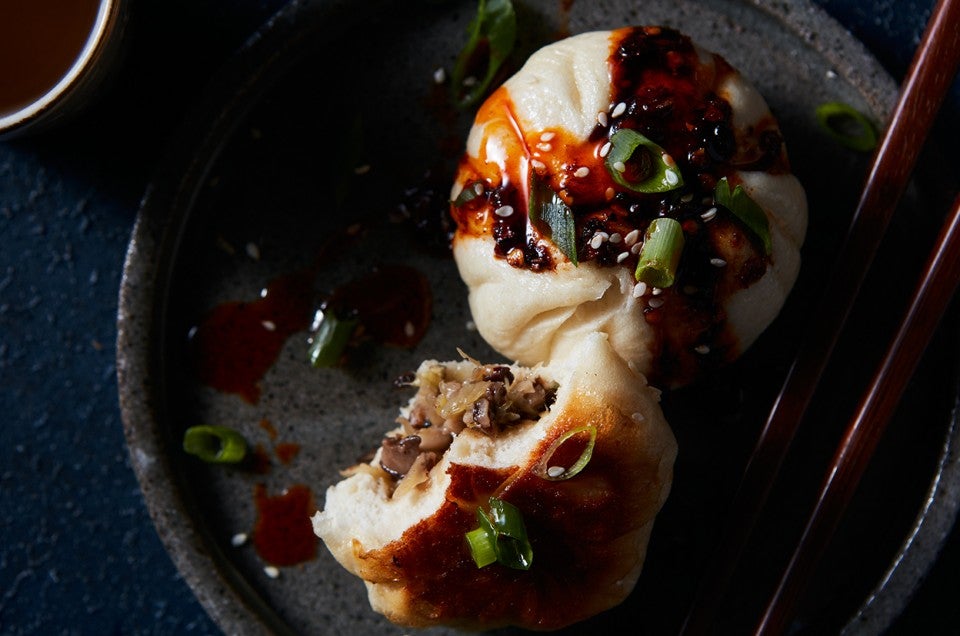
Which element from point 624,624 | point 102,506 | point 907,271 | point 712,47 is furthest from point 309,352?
point 907,271

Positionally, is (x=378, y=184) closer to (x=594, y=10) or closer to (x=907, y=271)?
(x=594, y=10)

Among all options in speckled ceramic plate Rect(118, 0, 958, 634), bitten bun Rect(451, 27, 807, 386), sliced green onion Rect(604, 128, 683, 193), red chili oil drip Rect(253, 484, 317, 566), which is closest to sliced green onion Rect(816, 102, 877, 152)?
speckled ceramic plate Rect(118, 0, 958, 634)

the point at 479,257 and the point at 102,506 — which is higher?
the point at 479,257

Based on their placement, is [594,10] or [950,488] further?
[594,10]

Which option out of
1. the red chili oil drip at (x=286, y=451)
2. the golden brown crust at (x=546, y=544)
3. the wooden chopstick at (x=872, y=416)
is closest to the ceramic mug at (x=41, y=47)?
the red chili oil drip at (x=286, y=451)

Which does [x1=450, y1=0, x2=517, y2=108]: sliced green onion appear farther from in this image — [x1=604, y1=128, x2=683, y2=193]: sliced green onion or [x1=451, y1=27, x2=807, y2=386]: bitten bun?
[x1=604, y1=128, x2=683, y2=193]: sliced green onion

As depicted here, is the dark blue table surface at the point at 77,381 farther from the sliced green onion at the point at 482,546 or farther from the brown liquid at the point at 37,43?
the sliced green onion at the point at 482,546
